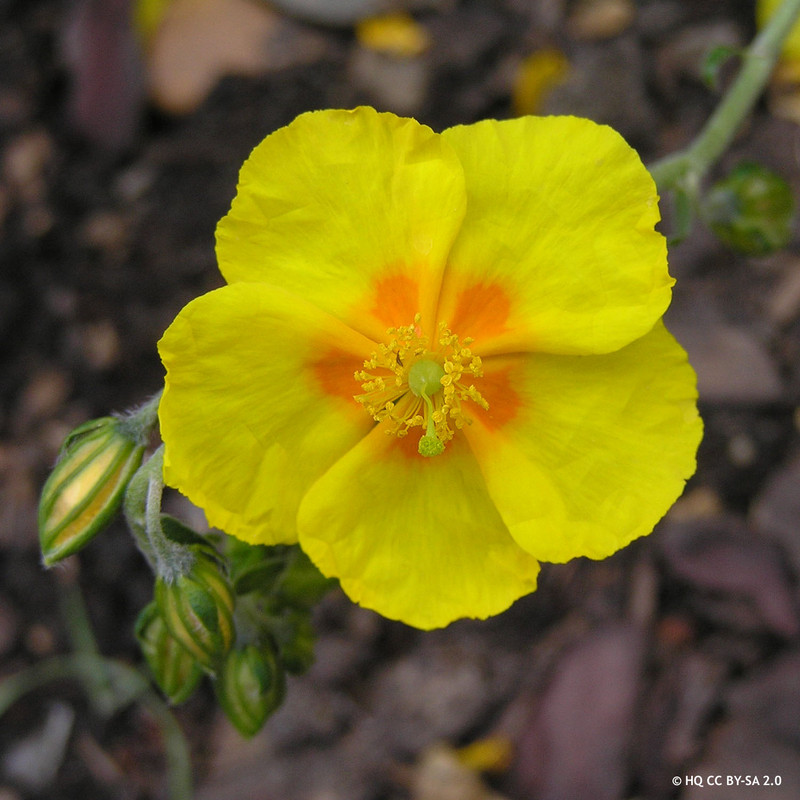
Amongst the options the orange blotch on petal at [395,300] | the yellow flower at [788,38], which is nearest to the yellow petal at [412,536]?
the orange blotch on petal at [395,300]

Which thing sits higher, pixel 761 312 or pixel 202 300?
pixel 202 300

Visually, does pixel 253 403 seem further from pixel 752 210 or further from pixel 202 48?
pixel 202 48

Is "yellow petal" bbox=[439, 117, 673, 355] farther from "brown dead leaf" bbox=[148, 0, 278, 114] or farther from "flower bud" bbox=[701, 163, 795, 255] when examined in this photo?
"brown dead leaf" bbox=[148, 0, 278, 114]

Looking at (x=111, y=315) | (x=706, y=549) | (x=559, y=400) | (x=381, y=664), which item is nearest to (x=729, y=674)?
(x=706, y=549)

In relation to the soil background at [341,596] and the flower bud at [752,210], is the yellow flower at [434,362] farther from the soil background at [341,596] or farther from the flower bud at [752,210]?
the soil background at [341,596]

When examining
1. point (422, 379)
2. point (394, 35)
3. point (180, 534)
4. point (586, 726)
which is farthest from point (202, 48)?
point (586, 726)

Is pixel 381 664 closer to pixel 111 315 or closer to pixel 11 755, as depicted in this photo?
pixel 11 755
